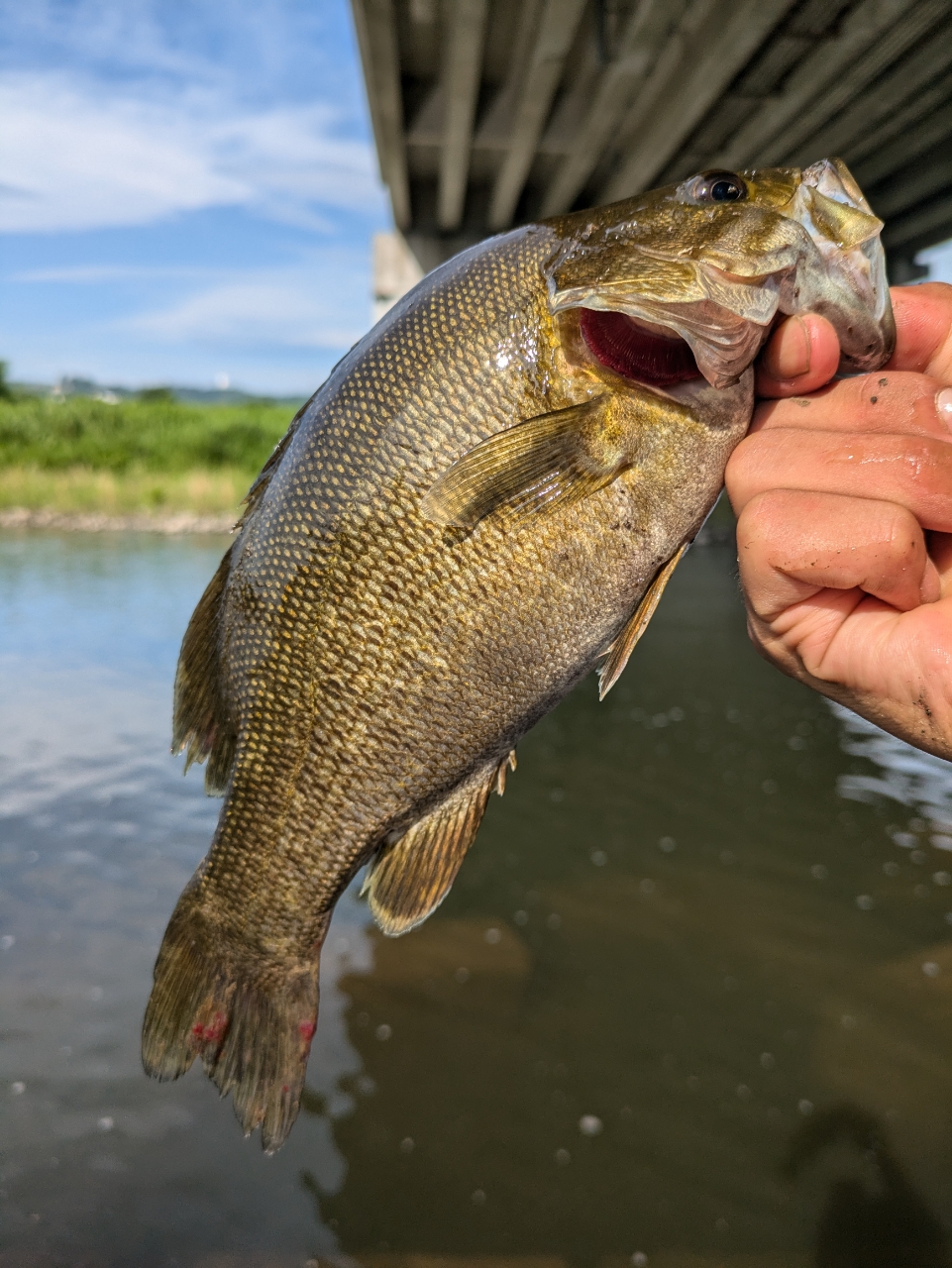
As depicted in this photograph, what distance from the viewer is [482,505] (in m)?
1.85

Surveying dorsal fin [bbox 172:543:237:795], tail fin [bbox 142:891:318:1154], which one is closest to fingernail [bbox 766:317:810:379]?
dorsal fin [bbox 172:543:237:795]

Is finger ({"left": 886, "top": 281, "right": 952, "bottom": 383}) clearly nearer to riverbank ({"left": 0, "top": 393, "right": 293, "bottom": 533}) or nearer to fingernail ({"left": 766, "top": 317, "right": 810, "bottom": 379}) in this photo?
fingernail ({"left": 766, "top": 317, "right": 810, "bottom": 379})

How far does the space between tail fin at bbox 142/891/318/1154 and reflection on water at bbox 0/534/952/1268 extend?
64.4 inches

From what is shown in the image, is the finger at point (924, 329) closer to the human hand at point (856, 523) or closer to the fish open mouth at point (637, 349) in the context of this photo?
the human hand at point (856, 523)

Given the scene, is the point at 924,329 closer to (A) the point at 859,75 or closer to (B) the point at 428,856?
(B) the point at 428,856

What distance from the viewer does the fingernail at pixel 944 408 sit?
1.81 metres

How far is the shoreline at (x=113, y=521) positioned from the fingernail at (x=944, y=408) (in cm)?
1786

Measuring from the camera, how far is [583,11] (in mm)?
7766

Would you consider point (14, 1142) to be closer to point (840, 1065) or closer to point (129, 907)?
point (129, 907)

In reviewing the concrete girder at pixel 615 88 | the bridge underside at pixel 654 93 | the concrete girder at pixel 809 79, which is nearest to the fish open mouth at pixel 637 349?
the bridge underside at pixel 654 93

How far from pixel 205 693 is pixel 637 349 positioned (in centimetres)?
132

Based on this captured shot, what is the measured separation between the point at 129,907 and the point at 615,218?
4.80 m

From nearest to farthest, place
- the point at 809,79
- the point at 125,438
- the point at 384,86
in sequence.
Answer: the point at 809,79 → the point at 384,86 → the point at 125,438

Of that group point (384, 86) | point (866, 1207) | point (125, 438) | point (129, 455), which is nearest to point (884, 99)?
point (384, 86)
